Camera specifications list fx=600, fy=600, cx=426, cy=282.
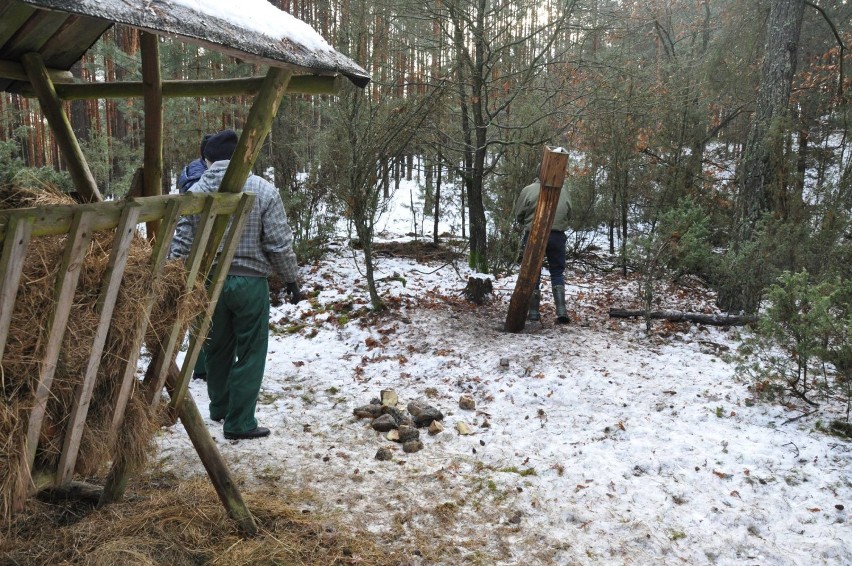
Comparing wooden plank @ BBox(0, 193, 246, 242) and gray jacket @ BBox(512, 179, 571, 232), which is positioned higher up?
wooden plank @ BBox(0, 193, 246, 242)

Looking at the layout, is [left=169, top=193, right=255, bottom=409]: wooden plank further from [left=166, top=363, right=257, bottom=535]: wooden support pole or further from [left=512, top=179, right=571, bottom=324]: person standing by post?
[left=512, top=179, right=571, bottom=324]: person standing by post

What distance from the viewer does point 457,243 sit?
12492 millimetres

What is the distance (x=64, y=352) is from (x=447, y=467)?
280cm

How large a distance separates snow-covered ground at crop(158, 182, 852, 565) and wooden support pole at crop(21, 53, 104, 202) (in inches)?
78.5

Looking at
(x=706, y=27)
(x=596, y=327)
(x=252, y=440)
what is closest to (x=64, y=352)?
(x=252, y=440)

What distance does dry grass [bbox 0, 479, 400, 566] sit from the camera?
2893 mm

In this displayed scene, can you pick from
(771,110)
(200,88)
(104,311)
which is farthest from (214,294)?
(771,110)

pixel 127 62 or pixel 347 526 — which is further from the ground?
pixel 127 62

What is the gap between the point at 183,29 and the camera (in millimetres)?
2055

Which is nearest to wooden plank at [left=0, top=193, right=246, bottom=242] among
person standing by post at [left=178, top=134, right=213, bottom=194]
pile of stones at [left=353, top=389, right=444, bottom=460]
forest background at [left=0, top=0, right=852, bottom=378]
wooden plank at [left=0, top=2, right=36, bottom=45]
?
wooden plank at [left=0, top=2, right=36, bottom=45]

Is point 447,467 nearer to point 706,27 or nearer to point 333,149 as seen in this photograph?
point 333,149

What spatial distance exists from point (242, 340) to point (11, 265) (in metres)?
2.70

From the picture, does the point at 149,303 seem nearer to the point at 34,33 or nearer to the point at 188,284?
the point at 188,284

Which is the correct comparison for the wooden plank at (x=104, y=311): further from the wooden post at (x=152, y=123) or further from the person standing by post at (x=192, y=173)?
the person standing by post at (x=192, y=173)
